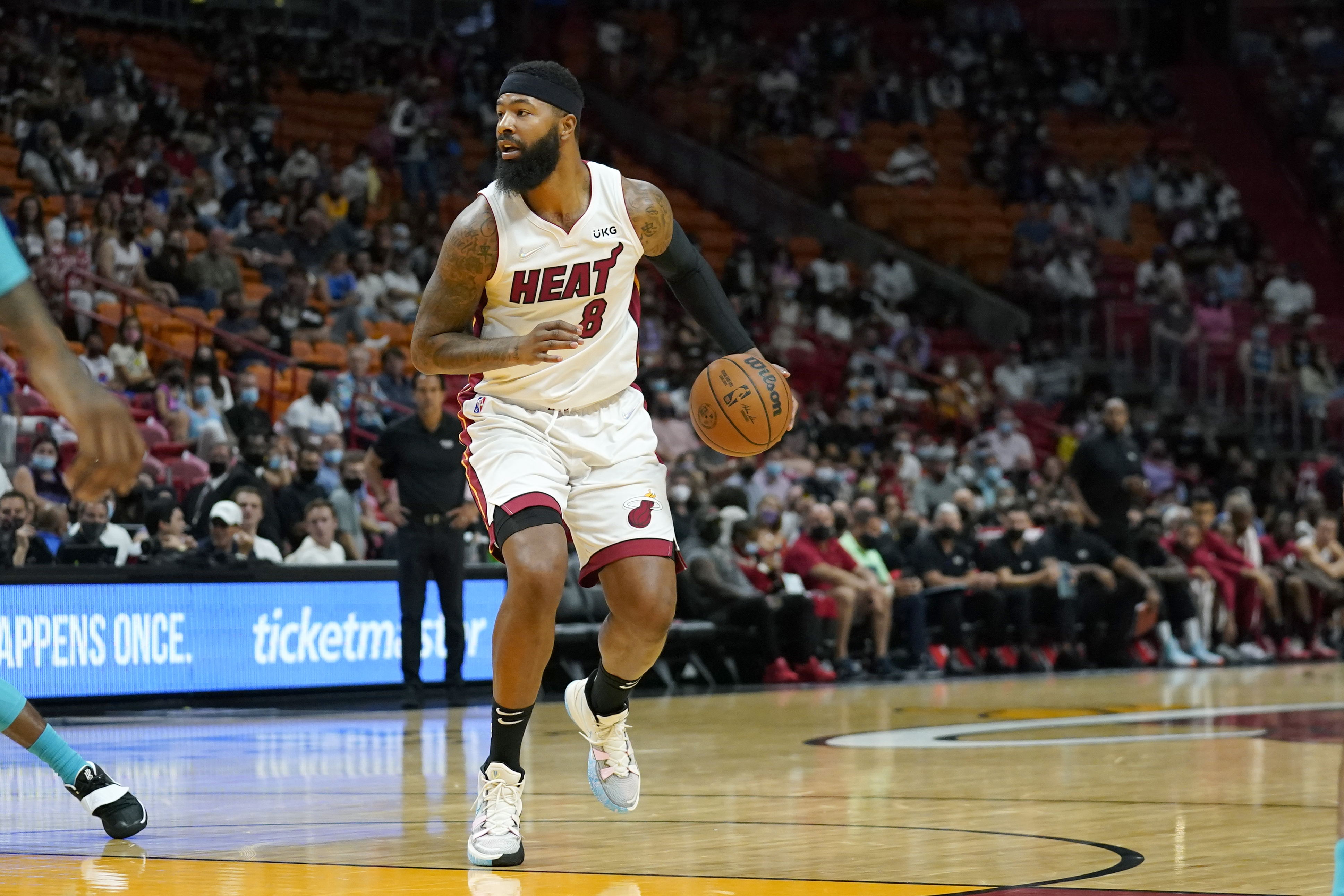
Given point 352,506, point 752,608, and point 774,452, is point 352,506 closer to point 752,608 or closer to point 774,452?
point 752,608

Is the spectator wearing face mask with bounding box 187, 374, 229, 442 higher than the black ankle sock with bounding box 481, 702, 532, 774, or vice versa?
the spectator wearing face mask with bounding box 187, 374, 229, 442

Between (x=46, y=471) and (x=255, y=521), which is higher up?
(x=46, y=471)

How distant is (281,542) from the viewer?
40.5 ft

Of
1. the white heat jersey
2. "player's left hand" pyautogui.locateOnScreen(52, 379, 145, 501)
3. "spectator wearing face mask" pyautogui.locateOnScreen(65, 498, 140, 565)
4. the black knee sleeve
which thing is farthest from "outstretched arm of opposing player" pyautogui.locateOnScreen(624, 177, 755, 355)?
"spectator wearing face mask" pyautogui.locateOnScreen(65, 498, 140, 565)

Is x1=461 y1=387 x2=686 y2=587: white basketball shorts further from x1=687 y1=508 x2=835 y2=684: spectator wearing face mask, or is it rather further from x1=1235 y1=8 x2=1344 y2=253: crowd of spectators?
x1=1235 y1=8 x2=1344 y2=253: crowd of spectators

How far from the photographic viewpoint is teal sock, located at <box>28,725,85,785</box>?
5324 millimetres

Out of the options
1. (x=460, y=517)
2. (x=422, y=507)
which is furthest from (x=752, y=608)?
(x=422, y=507)

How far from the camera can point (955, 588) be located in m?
15.3

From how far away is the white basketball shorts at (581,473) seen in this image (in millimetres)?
5133

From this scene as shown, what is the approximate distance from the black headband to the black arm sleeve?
0.53 metres

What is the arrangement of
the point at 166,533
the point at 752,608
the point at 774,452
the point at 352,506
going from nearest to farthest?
1. the point at 166,533
2. the point at 352,506
3. the point at 752,608
4. the point at 774,452

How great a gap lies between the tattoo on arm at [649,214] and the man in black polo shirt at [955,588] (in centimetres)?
1023

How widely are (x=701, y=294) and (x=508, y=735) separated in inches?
57.4

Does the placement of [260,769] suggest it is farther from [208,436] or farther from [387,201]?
[387,201]
